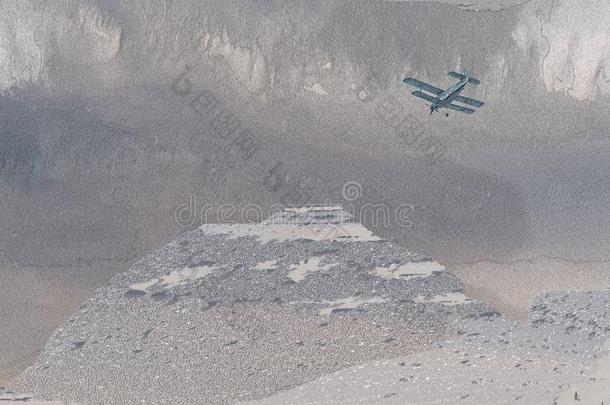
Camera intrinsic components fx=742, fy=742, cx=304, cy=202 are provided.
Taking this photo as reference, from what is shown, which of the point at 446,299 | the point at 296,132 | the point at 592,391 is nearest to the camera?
the point at 592,391

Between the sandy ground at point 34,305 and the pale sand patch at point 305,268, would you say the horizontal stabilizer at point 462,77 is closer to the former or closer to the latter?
the pale sand patch at point 305,268

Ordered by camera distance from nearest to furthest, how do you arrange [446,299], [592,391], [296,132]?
[592,391] < [446,299] < [296,132]

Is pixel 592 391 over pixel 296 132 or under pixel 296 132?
under

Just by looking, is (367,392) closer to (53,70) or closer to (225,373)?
(225,373)

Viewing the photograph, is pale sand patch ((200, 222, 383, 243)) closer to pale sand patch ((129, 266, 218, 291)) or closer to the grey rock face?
the grey rock face

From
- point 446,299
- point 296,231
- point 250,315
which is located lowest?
point 250,315

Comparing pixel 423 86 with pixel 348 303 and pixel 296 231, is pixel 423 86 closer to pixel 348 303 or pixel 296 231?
pixel 296 231

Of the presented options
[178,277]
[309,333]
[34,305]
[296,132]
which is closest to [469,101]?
[296,132]
